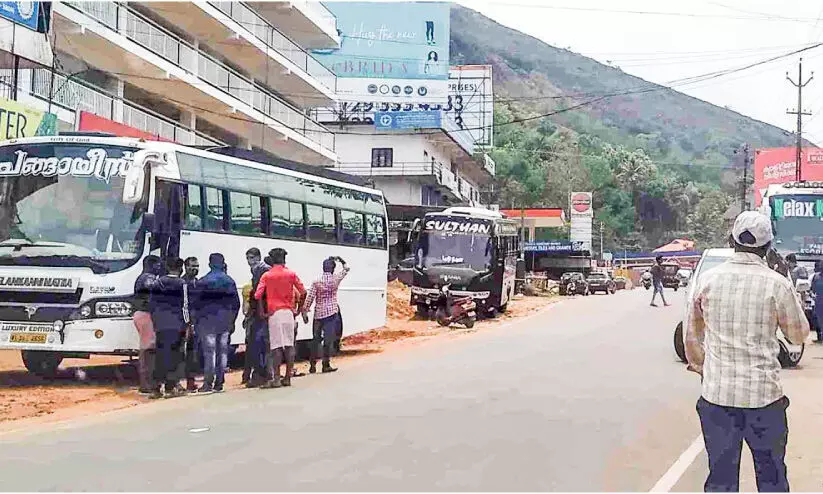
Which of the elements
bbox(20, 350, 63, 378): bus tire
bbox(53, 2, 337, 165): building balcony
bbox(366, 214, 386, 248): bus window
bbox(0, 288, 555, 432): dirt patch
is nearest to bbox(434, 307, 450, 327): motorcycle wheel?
bbox(0, 288, 555, 432): dirt patch

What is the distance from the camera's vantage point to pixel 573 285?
57.0m

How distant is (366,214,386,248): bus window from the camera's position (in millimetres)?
20453

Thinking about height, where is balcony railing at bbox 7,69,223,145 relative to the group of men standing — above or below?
above

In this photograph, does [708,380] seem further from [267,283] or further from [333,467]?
[267,283]

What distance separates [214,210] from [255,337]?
2.58m

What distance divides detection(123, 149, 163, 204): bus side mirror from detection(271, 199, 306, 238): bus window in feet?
12.6

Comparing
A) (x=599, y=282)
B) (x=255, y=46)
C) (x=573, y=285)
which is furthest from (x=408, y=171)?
(x=255, y=46)

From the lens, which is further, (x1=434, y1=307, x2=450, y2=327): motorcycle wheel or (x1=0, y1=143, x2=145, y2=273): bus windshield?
(x1=434, y1=307, x2=450, y2=327): motorcycle wheel

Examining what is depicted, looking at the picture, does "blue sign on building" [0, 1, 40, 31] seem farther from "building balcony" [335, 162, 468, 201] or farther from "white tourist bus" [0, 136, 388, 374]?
"building balcony" [335, 162, 468, 201]

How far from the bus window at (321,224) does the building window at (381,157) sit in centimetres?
4136

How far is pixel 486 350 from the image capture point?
742 inches

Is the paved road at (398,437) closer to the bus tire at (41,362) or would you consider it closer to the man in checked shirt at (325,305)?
the man in checked shirt at (325,305)

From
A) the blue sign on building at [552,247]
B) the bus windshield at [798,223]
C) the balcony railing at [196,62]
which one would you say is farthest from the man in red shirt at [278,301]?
the blue sign on building at [552,247]

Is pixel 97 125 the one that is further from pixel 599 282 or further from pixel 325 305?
pixel 599 282
